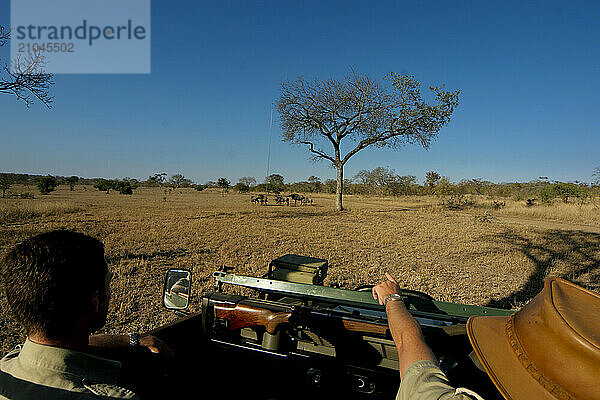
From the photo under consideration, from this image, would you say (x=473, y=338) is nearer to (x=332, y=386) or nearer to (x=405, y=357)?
(x=405, y=357)

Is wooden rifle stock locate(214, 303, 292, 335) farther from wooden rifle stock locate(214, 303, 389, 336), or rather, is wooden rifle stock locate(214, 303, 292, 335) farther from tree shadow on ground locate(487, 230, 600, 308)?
tree shadow on ground locate(487, 230, 600, 308)

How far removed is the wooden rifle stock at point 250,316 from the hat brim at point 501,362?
0.97 m

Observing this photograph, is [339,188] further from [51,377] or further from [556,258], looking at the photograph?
[51,377]

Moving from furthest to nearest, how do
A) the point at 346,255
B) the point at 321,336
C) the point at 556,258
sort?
1. the point at 556,258
2. the point at 346,255
3. the point at 321,336

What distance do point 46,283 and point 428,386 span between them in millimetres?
1242

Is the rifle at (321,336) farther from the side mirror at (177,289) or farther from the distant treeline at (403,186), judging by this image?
the distant treeline at (403,186)

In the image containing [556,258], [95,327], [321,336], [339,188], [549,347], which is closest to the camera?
[549,347]

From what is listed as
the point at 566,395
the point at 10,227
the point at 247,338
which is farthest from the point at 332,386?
the point at 10,227

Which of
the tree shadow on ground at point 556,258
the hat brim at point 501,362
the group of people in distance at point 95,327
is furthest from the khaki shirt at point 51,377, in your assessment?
the tree shadow on ground at point 556,258

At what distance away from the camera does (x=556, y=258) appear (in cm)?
925

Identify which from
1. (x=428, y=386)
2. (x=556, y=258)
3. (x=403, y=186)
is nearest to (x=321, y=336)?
(x=428, y=386)

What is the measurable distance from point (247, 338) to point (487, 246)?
1106 cm

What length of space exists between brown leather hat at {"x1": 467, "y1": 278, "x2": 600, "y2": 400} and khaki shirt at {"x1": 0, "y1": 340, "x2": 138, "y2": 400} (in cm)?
119

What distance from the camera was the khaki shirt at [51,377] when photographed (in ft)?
3.28
